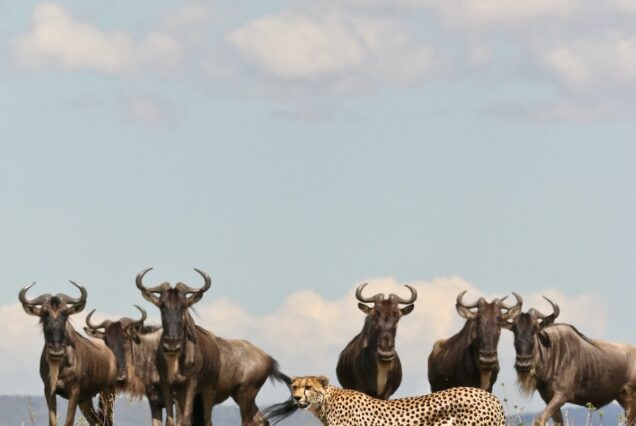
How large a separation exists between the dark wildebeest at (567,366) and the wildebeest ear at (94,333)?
772cm

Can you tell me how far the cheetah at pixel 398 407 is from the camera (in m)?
19.2

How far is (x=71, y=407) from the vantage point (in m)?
24.8

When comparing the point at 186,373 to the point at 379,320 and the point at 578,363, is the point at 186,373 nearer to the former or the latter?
the point at 379,320

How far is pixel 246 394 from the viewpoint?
2723 centimetres

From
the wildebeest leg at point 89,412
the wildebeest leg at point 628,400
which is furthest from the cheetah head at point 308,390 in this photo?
the wildebeest leg at point 628,400

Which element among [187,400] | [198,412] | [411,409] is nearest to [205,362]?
[187,400]

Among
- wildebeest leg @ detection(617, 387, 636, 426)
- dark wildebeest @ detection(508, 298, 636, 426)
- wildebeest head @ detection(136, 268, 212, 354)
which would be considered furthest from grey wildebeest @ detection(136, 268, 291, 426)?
wildebeest leg @ detection(617, 387, 636, 426)

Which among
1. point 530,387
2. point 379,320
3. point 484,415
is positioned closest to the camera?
point 484,415

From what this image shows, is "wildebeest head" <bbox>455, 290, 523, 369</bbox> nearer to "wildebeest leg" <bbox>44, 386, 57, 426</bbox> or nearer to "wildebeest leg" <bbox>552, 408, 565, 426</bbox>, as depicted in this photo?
"wildebeest leg" <bbox>552, 408, 565, 426</bbox>

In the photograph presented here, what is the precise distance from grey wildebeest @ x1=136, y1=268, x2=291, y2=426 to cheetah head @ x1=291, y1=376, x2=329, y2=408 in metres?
5.07

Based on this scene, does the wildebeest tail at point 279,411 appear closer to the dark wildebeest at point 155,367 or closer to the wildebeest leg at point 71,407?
the dark wildebeest at point 155,367

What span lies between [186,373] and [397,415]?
6.08 meters

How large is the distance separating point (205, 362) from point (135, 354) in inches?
118

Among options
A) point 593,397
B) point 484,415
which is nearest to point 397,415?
point 484,415
